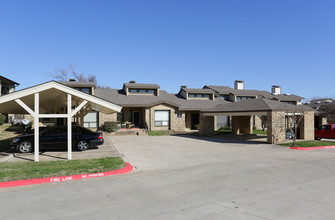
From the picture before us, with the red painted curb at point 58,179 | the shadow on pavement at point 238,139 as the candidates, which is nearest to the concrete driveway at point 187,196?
the red painted curb at point 58,179

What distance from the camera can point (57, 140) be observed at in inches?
521

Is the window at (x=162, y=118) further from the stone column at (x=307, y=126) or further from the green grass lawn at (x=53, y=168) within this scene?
the green grass lawn at (x=53, y=168)

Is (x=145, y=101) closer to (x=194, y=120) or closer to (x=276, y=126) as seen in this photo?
(x=194, y=120)

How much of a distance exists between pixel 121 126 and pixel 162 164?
16.8 meters

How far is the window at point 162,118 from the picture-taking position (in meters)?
28.3

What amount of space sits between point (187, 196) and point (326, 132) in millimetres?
21624

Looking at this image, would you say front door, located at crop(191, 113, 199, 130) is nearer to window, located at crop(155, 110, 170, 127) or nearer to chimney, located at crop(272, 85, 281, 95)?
window, located at crop(155, 110, 170, 127)

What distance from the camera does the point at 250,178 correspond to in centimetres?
832

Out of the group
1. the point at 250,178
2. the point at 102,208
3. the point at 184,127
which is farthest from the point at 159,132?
the point at 102,208

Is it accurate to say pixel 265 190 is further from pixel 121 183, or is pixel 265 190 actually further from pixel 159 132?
pixel 159 132

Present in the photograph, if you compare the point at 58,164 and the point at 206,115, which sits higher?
the point at 206,115

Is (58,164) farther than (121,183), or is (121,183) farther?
(58,164)

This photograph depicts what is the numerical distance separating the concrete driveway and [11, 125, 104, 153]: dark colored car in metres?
5.38

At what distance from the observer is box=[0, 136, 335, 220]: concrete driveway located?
17.2ft
